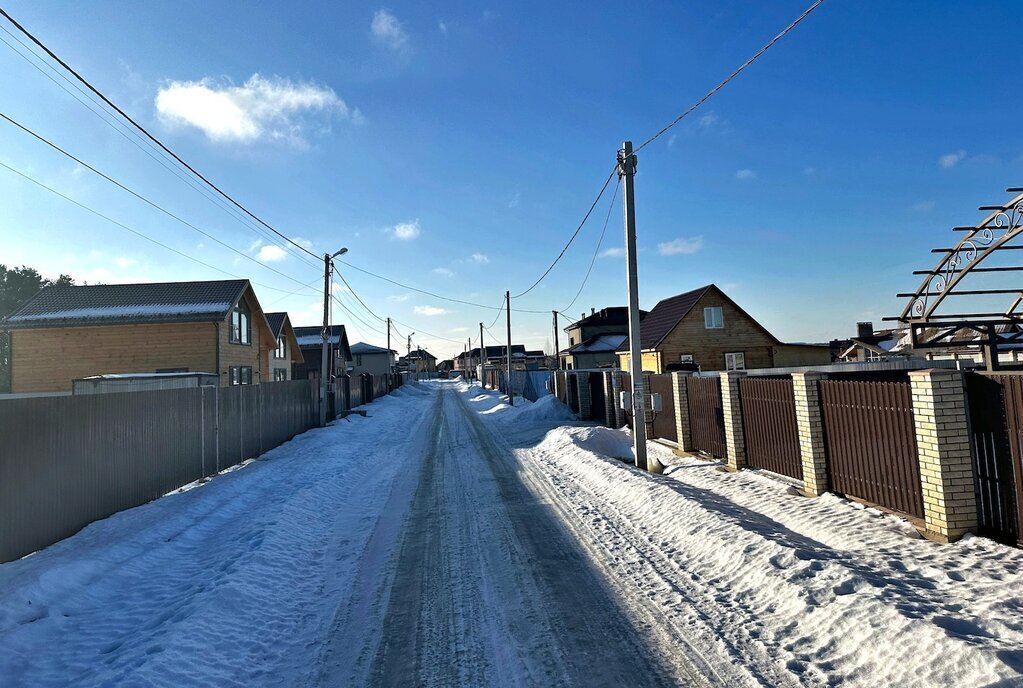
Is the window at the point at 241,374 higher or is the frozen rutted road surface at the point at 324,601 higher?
the window at the point at 241,374

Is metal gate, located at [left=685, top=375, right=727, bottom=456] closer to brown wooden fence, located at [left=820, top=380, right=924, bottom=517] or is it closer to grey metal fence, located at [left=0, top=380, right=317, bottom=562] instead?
brown wooden fence, located at [left=820, top=380, right=924, bottom=517]

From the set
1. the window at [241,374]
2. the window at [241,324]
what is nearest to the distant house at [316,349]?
the window at [241,324]

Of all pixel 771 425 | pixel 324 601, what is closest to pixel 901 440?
pixel 771 425

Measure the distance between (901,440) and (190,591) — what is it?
7911mm

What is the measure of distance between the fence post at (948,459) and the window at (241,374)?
25.7 meters

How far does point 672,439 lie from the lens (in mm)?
14055

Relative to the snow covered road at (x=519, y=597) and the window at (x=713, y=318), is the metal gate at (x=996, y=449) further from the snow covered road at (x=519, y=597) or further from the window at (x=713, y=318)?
the window at (x=713, y=318)

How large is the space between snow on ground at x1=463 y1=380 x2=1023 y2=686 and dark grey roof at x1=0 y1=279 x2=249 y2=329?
21729 millimetres

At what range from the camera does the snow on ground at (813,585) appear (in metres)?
3.55

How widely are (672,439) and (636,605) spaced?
9750 mm

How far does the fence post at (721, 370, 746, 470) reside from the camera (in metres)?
10.3

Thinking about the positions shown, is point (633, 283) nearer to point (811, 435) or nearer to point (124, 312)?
point (811, 435)

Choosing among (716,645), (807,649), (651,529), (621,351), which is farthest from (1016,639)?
(621,351)

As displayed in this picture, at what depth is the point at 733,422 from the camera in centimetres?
1048
